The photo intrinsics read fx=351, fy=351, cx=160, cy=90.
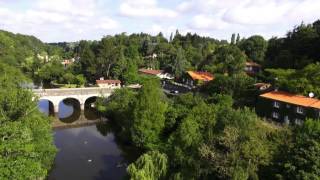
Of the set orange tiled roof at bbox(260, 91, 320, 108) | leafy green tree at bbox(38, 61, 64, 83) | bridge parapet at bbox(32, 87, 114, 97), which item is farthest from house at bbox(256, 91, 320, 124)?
leafy green tree at bbox(38, 61, 64, 83)

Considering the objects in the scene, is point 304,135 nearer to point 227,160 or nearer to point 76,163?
point 227,160

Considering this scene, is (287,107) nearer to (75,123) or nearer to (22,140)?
(22,140)

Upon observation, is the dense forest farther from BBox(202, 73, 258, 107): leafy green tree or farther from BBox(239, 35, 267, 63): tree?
BBox(239, 35, 267, 63): tree

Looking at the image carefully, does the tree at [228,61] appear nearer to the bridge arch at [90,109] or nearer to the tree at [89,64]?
the bridge arch at [90,109]

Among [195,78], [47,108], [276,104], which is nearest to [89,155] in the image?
[276,104]

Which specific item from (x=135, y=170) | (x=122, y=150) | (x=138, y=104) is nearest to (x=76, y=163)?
(x=122, y=150)

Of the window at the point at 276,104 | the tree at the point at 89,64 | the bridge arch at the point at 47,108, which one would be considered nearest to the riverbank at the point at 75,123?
the bridge arch at the point at 47,108
